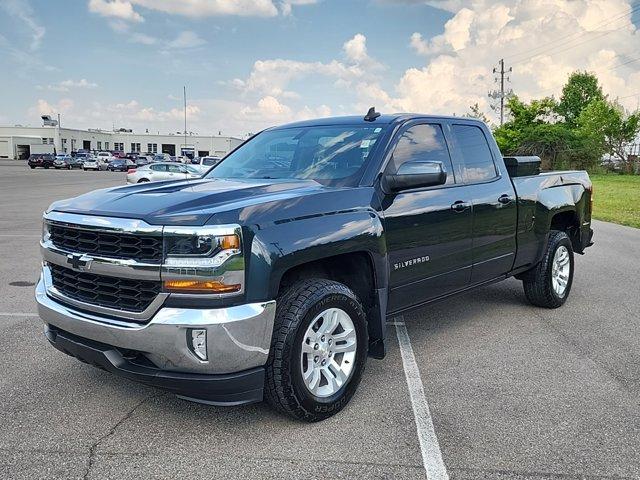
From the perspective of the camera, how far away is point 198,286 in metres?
3.14

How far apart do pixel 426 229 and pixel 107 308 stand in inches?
90.2

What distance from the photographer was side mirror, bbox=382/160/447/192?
404cm

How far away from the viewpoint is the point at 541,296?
245 inches

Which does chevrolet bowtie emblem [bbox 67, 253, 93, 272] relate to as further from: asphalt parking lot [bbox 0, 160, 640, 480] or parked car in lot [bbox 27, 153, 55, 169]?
parked car in lot [bbox 27, 153, 55, 169]

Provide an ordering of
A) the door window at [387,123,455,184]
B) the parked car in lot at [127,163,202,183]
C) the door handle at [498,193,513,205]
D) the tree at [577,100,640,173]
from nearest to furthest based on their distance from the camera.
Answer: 1. the door window at [387,123,455,184]
2. the door handle at [498,193,513,205]
3. the parked car in lot at [127,163,202,183]
4. the tree at [577,100,640,173]

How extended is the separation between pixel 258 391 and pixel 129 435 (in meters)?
0.81

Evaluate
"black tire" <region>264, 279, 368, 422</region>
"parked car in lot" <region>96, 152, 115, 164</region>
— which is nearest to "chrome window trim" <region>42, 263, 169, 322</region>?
"black tire" <region>264, 279, 368, 422</region>

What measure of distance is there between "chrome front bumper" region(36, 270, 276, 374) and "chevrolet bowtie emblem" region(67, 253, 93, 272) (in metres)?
0.34

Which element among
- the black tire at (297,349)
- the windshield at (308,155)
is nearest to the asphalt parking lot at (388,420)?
the black tire at (297,349)

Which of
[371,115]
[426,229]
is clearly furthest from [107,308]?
[371,115]

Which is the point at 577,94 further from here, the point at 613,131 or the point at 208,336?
the point at 208,336

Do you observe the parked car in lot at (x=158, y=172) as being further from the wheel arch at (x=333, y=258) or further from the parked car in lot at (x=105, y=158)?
the parked car in lot at (x=105, y=158)

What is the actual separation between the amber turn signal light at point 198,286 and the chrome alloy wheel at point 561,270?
168 inches

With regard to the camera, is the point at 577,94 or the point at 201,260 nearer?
the point at 201,260
